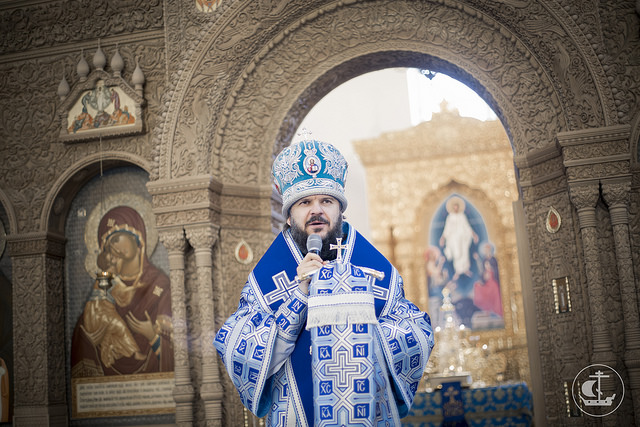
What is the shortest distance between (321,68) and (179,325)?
2.88 m

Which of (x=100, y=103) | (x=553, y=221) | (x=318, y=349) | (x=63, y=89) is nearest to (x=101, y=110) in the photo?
(x=100, y=103)

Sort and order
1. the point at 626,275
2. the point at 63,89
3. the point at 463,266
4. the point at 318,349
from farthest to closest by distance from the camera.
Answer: the point at 463,266 → the point at 63,89 → the point at 626,275 → the point at 318,349

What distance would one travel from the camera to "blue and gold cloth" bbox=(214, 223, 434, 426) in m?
2.53

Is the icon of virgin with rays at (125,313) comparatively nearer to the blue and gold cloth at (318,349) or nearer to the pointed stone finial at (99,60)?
the pointed stone finial at (99,60)

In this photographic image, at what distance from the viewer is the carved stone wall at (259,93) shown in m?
6.46

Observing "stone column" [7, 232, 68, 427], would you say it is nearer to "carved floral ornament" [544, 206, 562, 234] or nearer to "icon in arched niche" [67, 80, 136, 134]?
"icon in arched niche" [67, 80, 136, 134]

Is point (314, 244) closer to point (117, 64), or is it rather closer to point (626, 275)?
point (626, 275)

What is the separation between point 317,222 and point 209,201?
411cm

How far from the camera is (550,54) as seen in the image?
6590 mm

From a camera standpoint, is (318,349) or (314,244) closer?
(318,349)

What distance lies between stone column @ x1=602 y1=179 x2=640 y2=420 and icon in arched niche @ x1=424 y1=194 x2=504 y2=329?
6462 millimetres

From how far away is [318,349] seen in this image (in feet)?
8.40

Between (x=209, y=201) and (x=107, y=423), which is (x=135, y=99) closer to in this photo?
(x=209, y=201)

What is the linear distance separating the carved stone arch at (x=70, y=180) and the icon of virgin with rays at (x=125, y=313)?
0.45 m
